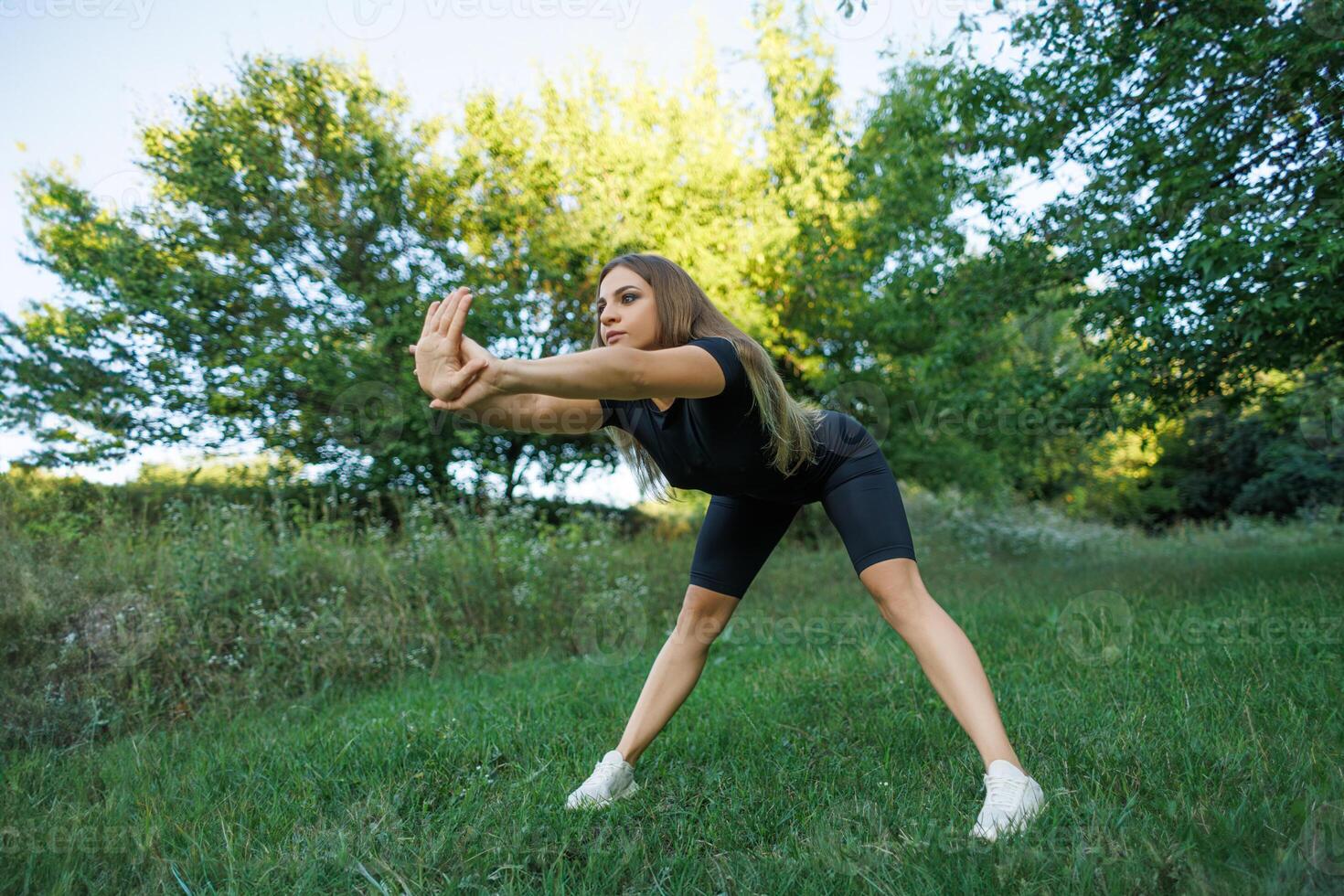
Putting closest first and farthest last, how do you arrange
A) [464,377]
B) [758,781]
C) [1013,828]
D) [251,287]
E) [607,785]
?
[464,377] → [1013,828] → [607,785] → [758,781] → [251,287]

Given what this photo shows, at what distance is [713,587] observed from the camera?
2855mm

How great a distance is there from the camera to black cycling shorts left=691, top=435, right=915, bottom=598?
257 cm

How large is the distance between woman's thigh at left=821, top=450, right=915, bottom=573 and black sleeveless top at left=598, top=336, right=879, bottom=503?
0.05m

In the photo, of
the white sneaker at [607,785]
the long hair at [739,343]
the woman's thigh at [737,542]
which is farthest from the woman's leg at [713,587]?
the long hair at [739,343]

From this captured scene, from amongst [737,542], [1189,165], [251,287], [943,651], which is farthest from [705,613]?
[251,287]

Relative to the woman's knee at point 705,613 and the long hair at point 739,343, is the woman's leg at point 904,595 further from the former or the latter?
the woman's knee at point 705,613

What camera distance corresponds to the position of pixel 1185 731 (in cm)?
279

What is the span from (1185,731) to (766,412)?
6.03ft

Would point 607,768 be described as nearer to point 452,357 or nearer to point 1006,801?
point 1006,801

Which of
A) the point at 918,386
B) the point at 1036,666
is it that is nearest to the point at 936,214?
the point at 918,386

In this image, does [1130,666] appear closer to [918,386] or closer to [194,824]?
[194,824]

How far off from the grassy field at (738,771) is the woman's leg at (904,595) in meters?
0.26

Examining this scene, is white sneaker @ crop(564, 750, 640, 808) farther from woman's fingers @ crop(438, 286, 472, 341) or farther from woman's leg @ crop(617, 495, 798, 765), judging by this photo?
woman's fingers @ crop(438, 286, 472, 341)

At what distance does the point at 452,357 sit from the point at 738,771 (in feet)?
5.92
